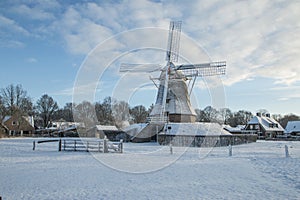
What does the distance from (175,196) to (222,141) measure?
2085 centimetres

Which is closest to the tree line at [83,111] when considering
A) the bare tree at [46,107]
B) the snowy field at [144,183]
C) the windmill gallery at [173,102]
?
the bare tree at [46,107]

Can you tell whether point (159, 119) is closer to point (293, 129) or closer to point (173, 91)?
point (173, 91)

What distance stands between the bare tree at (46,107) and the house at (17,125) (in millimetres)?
8299

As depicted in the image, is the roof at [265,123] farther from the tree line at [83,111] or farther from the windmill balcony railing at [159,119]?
the windmill balcony railing at [159,119]

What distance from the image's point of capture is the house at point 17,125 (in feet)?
161

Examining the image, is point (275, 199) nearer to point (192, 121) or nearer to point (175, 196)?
point (175, 196)

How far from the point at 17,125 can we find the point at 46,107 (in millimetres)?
11459

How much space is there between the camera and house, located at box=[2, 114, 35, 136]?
4900cm

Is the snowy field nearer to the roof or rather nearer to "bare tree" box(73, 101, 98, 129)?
the roof

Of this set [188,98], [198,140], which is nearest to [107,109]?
[188,98]

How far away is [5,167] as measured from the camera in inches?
415

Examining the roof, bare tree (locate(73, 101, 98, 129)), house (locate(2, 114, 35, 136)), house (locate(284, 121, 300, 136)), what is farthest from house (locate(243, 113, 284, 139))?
house (locate(2, 114, 35, 136))

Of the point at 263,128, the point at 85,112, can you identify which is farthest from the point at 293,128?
the point at 85,112

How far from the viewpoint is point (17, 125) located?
1991 inches
